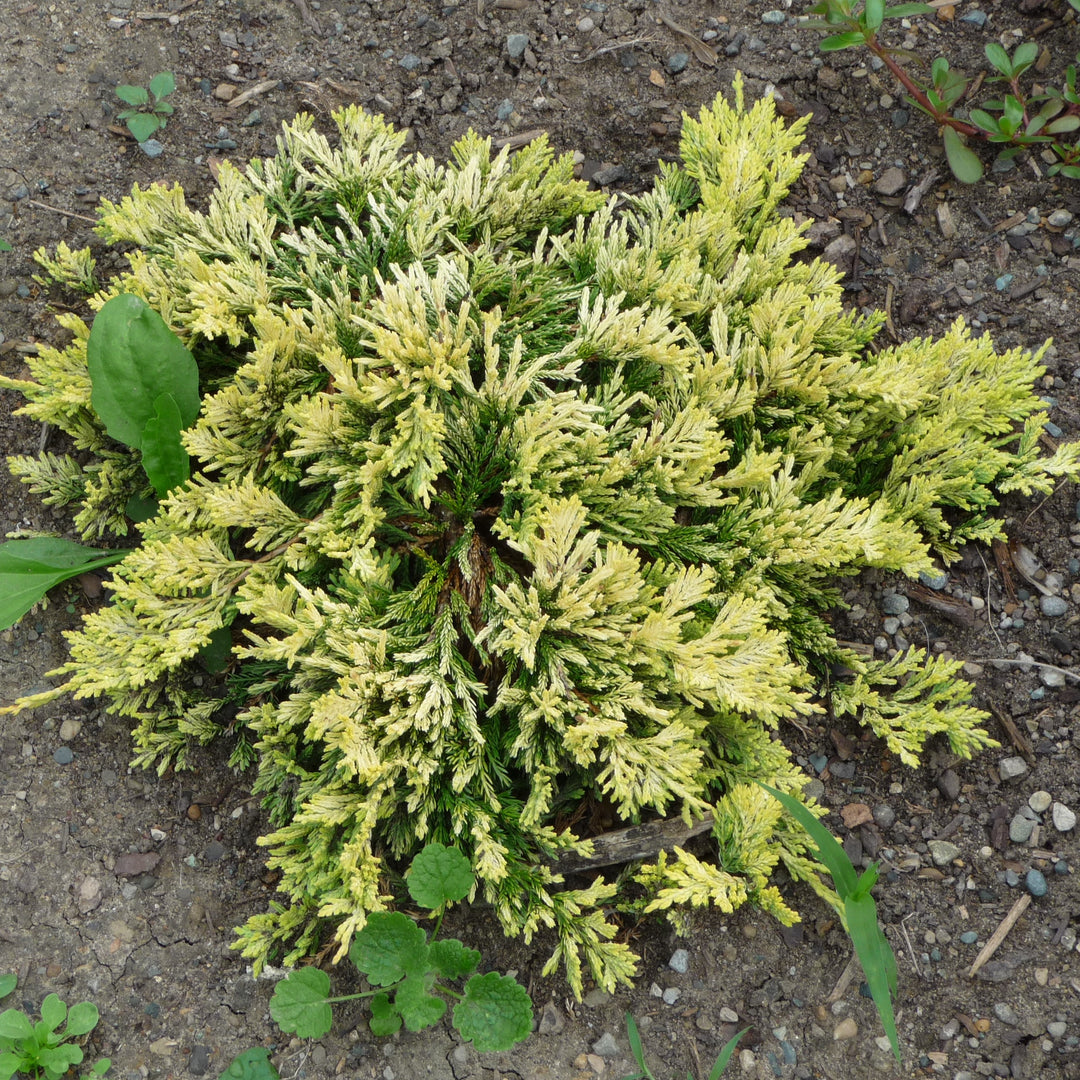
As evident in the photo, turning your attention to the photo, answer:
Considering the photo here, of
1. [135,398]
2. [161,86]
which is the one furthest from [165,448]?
[161,86]

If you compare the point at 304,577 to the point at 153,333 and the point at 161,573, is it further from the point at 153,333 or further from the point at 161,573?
the point at 153,333

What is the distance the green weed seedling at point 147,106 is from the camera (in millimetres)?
3648

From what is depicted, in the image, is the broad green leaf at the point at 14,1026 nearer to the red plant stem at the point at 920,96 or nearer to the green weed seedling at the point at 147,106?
the green weed seedling at the point at 147,106

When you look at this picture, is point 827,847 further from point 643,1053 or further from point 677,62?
point 677,62

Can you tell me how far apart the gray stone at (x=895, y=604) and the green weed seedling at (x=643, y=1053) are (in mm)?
1538

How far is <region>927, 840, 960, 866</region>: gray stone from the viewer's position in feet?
10.1

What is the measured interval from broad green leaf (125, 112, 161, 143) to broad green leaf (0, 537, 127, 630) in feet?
5.70

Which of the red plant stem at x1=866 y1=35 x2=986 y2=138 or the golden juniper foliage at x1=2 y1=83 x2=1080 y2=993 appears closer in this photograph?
the golden juniper foliage at x1=2 y1=83 x2=1080 y2=993

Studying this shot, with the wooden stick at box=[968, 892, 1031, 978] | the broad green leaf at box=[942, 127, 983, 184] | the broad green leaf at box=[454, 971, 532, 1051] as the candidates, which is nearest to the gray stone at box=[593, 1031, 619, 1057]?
the broad green leaf at box=[454, 971, 532, 1051]

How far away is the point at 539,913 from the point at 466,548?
3.73 ft

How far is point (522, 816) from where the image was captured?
8.58ft

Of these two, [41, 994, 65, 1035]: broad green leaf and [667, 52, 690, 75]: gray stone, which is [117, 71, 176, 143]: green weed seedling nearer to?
[667, 52, 690, 75]: gray stone

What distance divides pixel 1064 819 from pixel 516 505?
2.18m

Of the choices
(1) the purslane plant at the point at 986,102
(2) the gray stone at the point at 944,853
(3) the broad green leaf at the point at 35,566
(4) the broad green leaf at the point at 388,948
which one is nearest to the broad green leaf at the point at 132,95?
(3) the broad green leaf at the point at 35,566
